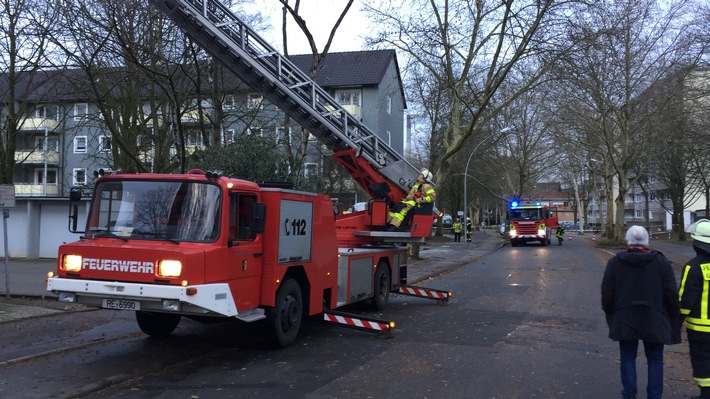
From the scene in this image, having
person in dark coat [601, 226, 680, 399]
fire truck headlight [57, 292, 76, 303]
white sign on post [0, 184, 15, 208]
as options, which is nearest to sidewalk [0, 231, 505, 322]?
white sign on post [0, 184, 15, 208]

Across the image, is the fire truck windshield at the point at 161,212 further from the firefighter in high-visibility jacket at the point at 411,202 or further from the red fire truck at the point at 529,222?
the red fire truck at the point at 529,222

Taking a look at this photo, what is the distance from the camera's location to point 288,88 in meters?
10.9

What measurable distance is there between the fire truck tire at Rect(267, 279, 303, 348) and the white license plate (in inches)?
70.1

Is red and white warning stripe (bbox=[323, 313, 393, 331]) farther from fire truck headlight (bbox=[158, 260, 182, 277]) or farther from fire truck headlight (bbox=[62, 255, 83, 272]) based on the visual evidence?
fire truck headlight (bbox=[62, 255, 83, 272])

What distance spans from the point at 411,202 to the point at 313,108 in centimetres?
278

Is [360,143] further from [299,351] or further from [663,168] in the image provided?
[663,168]

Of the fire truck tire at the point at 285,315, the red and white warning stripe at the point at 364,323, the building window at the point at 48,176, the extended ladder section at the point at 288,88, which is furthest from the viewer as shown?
the building window at the point at 48,176

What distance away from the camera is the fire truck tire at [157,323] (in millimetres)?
8555

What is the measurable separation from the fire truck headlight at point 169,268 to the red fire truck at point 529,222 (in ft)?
115

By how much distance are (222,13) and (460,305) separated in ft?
25.1

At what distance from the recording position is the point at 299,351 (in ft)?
26.0

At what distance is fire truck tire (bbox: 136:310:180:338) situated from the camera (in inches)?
337

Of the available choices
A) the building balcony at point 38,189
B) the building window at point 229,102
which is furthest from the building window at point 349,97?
the building balcony at point 38,189

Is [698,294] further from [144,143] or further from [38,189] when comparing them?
[38,189]
